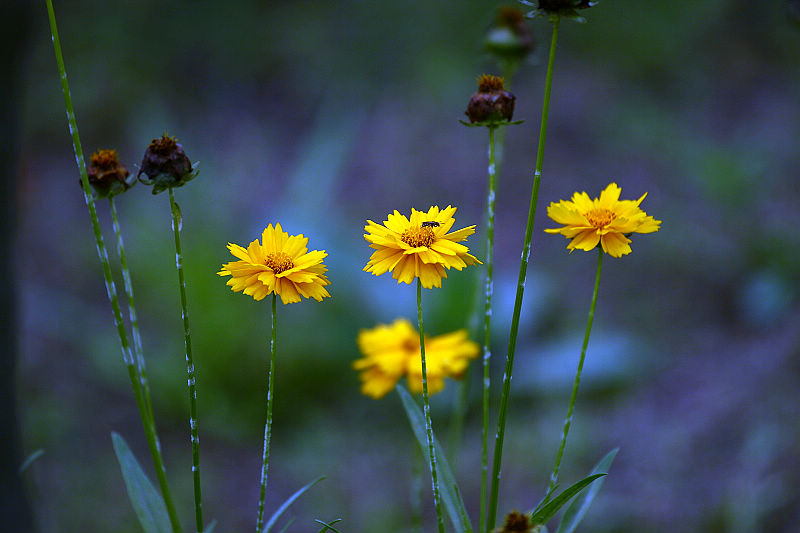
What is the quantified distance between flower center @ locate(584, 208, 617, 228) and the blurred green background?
0.36 m

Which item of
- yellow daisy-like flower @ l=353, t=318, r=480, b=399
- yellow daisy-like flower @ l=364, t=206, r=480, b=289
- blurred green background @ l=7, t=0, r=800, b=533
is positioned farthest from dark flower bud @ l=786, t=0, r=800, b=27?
yellow daisy-like flower @ l=353, t=318, r=480, b=399

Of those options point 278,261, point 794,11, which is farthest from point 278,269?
point 794,11

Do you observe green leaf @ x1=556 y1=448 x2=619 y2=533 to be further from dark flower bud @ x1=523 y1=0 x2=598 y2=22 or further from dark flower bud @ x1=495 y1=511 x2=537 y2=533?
dark flower bud @ x1=523 y1=0 x2=598 y2=22

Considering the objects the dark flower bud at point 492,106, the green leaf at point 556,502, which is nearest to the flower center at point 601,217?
the dark flower bud at point 492,106

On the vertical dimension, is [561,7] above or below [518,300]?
above

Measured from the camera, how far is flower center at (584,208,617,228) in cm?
66

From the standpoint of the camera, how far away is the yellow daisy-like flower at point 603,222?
2.08 ft

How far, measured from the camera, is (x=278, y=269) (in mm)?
632

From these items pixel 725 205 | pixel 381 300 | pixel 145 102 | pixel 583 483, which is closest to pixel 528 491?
pixel 381 300

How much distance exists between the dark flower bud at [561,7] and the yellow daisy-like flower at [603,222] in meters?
0.15

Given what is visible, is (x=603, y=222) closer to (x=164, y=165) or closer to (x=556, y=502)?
(x=556, y=502)

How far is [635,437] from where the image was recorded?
1754 millimetres

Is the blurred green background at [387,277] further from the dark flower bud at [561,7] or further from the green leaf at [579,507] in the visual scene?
the green leaf at [579,507]

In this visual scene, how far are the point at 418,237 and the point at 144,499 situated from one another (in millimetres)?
356
